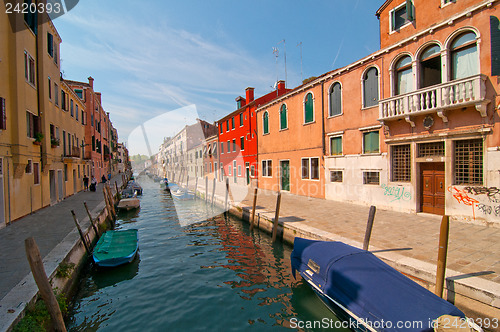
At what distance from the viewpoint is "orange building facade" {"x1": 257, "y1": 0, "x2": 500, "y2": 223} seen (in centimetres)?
758

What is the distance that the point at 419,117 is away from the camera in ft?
30.8

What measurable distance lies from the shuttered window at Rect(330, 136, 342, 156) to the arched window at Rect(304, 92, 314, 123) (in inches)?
84.9

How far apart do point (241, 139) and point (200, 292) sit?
19.7 metres

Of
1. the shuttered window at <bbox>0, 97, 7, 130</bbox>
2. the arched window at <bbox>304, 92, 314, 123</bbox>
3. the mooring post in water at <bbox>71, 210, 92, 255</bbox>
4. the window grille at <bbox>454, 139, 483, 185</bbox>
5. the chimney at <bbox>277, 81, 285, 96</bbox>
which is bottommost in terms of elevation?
the mooring post in water at <bbox>71, 210, 92, 255</bbox>

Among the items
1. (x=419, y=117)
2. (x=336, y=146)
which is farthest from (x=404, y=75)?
(x=336, y=146)

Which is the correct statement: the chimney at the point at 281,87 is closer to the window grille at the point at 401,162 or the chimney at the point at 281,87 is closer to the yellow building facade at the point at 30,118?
the window grille at the point at 401,162

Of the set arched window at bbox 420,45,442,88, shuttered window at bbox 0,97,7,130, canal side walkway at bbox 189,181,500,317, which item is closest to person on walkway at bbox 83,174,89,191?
shuttered window at bbox 0,97,7,130

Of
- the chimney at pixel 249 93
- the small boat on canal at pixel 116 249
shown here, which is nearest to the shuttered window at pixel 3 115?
the small boat on canal at pixel 116 249

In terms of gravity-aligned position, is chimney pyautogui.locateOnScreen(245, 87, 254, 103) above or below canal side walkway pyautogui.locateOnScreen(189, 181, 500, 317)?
above

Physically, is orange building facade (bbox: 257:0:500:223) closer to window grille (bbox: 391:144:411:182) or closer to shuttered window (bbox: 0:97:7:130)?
window grille (bbox: 391:144:411:182)

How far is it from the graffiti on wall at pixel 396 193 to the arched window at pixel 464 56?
4.34 metres

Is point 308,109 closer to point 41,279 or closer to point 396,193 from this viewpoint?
point 396,193

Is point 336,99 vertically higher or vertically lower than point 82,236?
higher

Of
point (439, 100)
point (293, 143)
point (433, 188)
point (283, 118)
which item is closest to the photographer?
point (439, 100)
